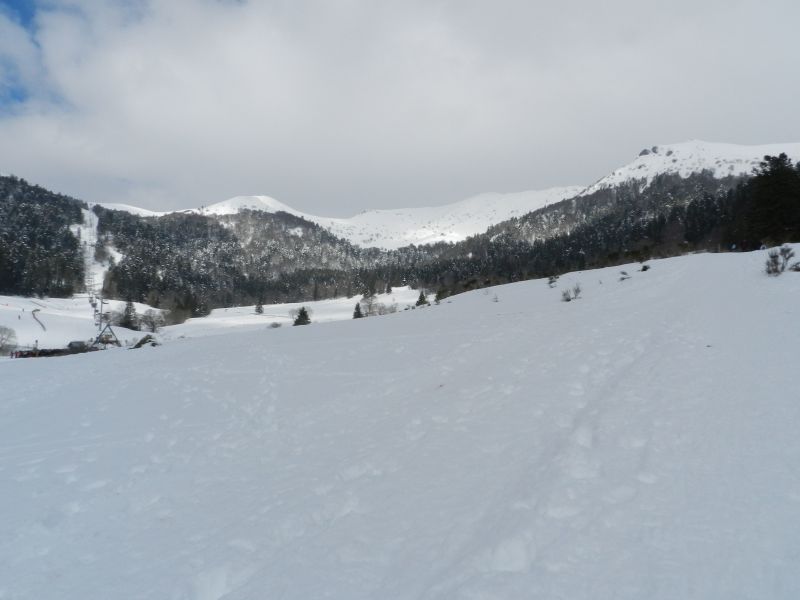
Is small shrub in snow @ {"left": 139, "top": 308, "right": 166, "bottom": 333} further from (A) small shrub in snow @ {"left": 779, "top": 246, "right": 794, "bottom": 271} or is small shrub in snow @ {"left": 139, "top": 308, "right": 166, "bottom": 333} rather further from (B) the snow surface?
(A) small shrub in snow @ {"left": 779, "top": 246, "right": 794, "bottom": 271}

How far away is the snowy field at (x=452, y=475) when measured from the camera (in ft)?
9.65

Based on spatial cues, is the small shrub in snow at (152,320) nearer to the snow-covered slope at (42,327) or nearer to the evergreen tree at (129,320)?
the evergreen tree at (129,320)

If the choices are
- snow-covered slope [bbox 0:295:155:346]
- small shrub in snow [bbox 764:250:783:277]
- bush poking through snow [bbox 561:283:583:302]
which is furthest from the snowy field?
snow-covered slope [bbox 0:295:155:346]

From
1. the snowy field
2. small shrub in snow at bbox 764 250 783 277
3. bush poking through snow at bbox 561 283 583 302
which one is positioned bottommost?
the snowy field

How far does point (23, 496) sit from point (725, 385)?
9278 mm

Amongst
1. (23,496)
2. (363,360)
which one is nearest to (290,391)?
(363,360)

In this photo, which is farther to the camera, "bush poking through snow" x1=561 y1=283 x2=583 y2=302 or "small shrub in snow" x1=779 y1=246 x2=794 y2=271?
"bush poking through snow" x1=561 y1=283 x2=583 y2=302

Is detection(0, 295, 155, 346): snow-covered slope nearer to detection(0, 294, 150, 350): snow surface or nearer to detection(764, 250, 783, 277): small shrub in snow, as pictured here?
detection(0, 294, 150, 350): snow surface

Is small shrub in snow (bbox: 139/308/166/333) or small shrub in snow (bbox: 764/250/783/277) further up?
small shrub in snow (bbox: 764/250/783/277)

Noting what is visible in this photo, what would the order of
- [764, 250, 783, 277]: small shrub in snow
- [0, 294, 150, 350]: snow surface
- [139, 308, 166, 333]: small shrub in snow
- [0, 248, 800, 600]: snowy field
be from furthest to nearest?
[139, 308, 166, 333]: small shrub in snow → [0, 294, 150, 350]: snow surface → [764, 250, 783, 277]: small shrub in snow → [0, 248, 800, 600]: snowy field

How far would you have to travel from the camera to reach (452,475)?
4.50 m

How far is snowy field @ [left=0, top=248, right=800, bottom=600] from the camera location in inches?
116

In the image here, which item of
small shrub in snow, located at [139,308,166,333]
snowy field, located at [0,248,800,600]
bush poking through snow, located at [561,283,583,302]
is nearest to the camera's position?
snowy field, located at [0,248,800,600]

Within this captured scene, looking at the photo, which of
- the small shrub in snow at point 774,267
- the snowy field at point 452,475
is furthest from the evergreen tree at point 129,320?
the small shrub in snow at point 774,267
